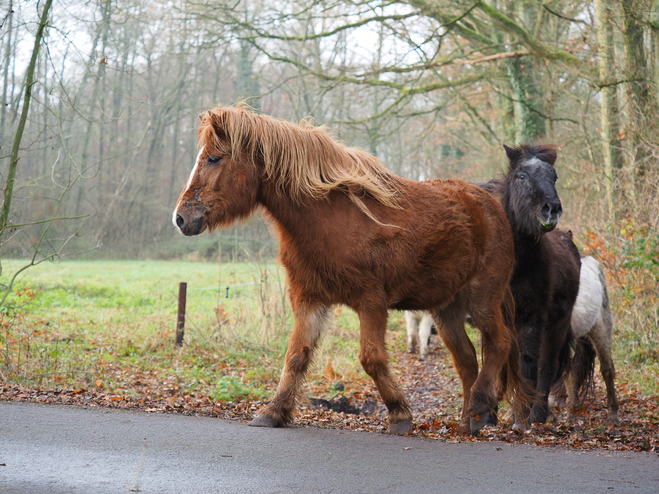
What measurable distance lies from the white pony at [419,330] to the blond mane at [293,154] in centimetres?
758

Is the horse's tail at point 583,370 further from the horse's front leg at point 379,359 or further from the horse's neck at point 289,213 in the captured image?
the horse's neck at point 289,213

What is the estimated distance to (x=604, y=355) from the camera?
866cm

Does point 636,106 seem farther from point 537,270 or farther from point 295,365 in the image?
point 295,365

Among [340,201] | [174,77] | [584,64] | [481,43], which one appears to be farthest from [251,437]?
[174,77]

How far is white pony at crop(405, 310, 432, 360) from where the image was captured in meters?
13.3

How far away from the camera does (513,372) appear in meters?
→ 6.71

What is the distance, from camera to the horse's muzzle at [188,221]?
5289 millimetres

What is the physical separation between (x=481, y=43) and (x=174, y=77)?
22081 mm

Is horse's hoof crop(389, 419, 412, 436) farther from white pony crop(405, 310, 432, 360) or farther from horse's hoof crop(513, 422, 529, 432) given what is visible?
white pony crop(405, 310, 432, 360)

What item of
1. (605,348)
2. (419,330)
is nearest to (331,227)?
(605,348)

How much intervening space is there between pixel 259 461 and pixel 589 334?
19.8 ft

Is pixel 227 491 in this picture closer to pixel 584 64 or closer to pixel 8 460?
pixel 8 460

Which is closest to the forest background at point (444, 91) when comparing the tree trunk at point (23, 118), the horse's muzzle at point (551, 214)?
the tree trunk at point (23, 118)

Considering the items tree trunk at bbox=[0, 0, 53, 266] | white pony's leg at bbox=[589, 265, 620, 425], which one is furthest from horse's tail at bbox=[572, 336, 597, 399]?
tree trunk at bbox=[0, 0, 53, 266]
